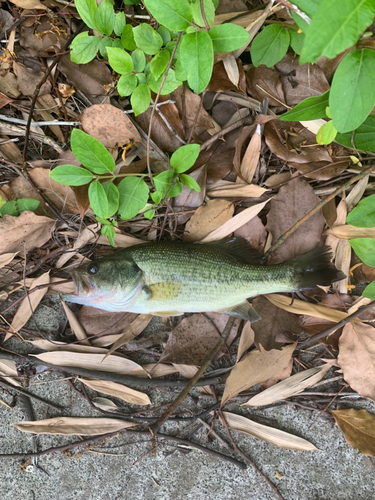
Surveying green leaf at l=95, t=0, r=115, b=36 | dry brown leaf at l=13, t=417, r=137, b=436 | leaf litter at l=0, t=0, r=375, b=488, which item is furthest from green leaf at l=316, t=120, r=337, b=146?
dry brown leaf at l=13, t=417, r=137, b=436

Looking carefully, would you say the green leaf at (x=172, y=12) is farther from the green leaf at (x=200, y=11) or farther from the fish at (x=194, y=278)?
the fish at (x=194, y=278)

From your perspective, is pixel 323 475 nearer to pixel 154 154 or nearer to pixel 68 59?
Answer: pixel 154 154

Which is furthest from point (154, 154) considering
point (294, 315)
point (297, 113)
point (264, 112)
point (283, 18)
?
point (294, 315)

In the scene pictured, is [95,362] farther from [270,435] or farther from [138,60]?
[138,60]

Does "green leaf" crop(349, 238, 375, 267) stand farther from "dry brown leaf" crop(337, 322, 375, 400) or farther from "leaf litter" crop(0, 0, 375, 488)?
"dry brown leaf" crop(337, 322, 375, 400)

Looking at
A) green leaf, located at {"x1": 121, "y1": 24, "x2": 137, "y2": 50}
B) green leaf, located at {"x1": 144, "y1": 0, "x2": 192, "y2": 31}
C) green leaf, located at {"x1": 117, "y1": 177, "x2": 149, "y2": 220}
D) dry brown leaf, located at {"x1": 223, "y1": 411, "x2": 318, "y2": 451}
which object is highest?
green leaf, located at {"x1": 144, "y1": 0, "x2": 192, "y2": 31}

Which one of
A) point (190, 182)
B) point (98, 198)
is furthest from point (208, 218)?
point (98, 198)
